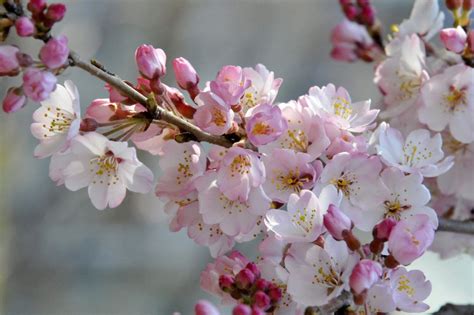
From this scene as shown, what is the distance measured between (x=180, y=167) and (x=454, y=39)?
0.92 ft

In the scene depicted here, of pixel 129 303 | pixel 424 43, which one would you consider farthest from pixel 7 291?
pixel 424 43

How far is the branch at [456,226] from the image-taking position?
66cm

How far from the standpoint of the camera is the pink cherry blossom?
52 centimetres

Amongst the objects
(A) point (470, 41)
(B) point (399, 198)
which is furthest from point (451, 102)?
(B) point (399, 198)

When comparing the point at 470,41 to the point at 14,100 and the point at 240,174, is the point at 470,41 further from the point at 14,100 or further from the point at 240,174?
the point at 14,100

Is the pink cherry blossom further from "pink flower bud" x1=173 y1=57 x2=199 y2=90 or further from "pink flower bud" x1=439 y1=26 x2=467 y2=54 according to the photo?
"pink flower bud" x1=439 y1=26 x2=467 y2=54

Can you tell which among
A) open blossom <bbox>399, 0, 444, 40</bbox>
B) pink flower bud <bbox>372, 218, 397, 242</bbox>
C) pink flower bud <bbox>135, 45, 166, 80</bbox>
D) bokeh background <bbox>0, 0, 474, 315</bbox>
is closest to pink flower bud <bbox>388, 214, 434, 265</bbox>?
pink flower bud <bbox>372, 218, 397, 242</bbox>

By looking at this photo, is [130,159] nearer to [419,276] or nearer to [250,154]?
[250,154]

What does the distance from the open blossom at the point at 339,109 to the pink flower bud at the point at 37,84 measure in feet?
0.69

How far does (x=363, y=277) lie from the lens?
436 millimetres

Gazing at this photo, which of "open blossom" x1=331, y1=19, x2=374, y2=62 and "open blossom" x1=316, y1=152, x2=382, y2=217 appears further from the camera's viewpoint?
"open blossom" x1=331, y1=19, x2=374, y2=62

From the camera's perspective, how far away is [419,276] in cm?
51

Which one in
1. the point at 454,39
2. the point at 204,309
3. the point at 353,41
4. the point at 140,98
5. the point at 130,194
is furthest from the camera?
the point at 130,194

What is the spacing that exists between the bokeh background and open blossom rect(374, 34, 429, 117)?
1275 mm
